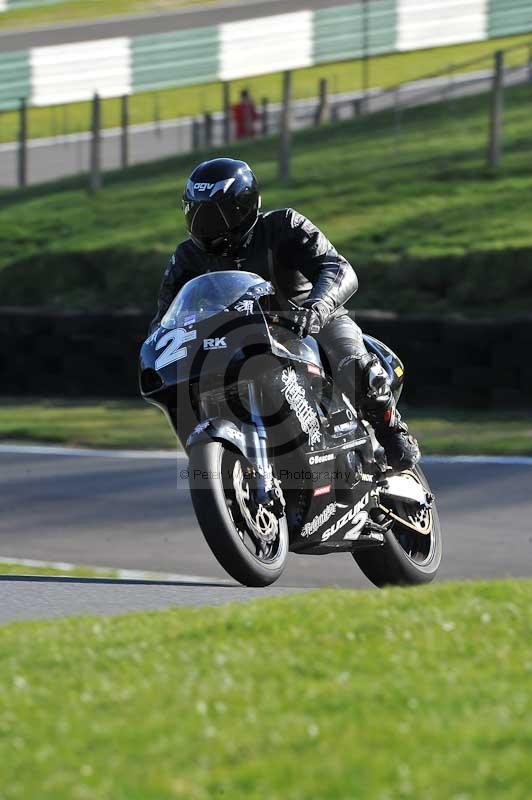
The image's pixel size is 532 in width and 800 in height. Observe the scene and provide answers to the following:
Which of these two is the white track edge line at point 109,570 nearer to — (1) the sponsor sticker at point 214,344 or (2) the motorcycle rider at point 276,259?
(2) the motorcycle rider at point 276,259

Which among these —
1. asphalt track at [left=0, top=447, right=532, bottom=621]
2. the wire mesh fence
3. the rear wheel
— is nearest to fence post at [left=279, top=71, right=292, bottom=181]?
the wire mesh fence

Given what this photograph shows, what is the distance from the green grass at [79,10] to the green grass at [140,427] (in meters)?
19.6

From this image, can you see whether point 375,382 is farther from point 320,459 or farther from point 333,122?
point 333,122

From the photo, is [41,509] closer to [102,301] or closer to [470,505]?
[470,505]

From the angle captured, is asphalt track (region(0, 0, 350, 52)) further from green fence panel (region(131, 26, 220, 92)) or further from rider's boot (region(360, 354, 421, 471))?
rider's boot (region(360, 354, 421, 471))

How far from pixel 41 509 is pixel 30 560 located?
1574 mm

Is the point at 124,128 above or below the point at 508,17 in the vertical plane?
below

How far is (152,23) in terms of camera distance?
28.3 meters

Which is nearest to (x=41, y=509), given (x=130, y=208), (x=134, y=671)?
(x=134, y=671)

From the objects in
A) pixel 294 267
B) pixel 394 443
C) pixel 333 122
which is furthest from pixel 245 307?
pixel 333 122

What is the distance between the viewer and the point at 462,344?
1308 centimetres

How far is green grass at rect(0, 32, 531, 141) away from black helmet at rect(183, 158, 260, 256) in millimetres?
25575

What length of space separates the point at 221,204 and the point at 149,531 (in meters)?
3.69

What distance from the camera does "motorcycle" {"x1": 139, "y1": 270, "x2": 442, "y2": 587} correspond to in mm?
5781
